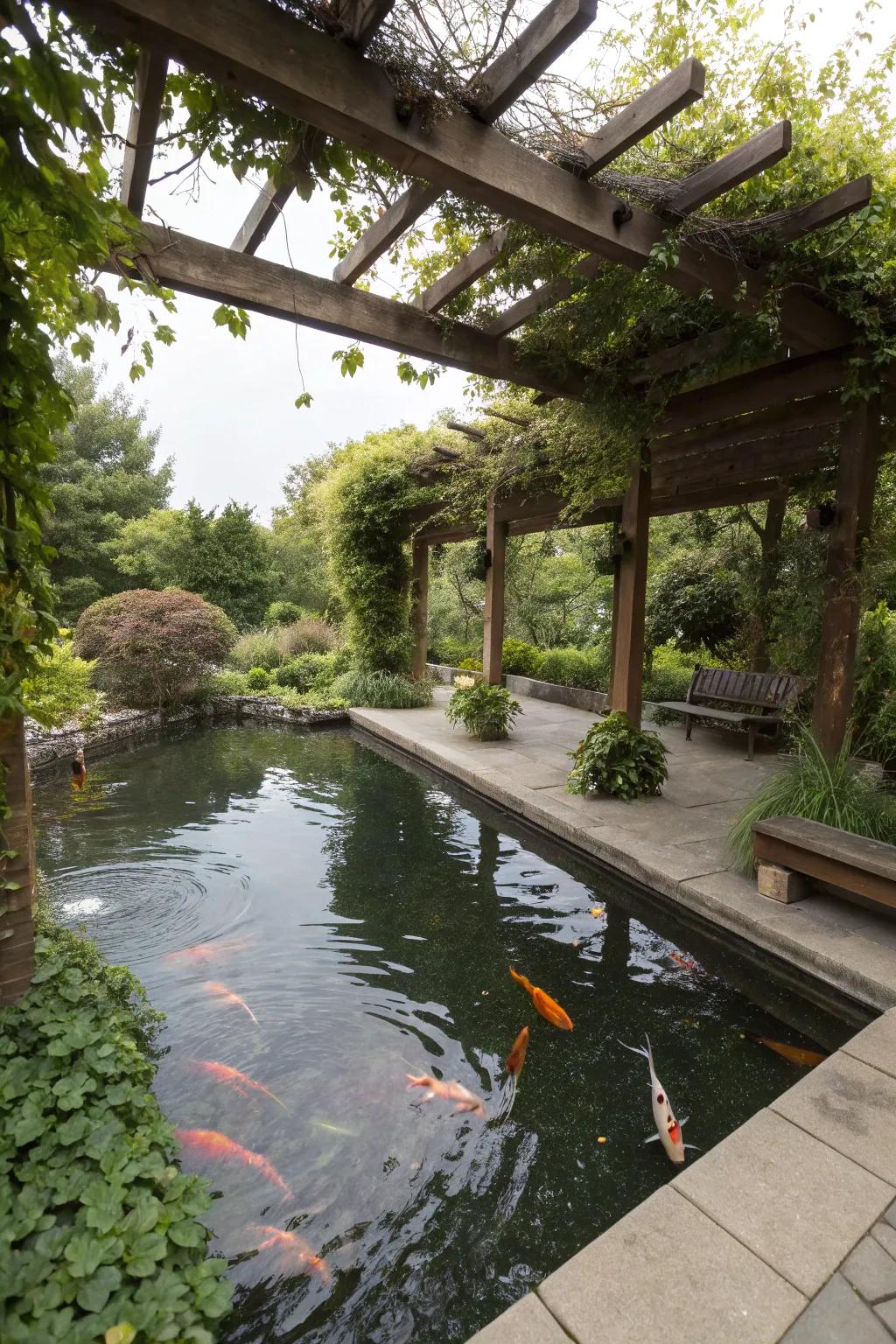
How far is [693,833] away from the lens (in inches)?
171

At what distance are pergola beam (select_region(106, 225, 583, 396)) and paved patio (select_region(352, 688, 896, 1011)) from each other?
10.3 ft

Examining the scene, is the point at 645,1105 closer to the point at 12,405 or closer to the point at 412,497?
the point at 12,405

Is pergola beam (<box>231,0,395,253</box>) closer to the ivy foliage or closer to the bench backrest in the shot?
the bench backrest

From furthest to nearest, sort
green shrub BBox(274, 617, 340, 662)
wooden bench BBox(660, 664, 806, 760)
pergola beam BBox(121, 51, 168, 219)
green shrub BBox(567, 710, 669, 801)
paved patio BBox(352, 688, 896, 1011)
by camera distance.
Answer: green shrub BBox(274, 617, 340, 662), wooden bench BBox(660, 664, 806, 760), green shrub BBox(567, 710, 669, 801), paved patio BBox(352, 688, 896, 1011), pergola beam BBox(121, 51, 168, 219)

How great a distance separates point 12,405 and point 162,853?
3753 millimetres

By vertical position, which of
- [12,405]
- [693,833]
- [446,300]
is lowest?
[693,833]

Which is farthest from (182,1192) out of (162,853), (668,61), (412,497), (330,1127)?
(412,497)

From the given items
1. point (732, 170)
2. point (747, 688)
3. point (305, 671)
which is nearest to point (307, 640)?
point (305, 671)

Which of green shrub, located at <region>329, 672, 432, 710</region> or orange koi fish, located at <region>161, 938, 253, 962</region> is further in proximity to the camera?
green shrub, located at <region>329, 672, 432, 710</region>

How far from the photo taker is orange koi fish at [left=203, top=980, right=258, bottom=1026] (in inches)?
113

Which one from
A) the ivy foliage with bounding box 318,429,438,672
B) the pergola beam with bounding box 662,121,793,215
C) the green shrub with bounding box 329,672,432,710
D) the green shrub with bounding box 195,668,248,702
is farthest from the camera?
the green shrub with bounding box 195,668,248,702

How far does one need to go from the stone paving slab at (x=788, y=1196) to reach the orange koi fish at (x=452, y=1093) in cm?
81

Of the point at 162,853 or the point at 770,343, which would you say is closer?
the point at 770,343

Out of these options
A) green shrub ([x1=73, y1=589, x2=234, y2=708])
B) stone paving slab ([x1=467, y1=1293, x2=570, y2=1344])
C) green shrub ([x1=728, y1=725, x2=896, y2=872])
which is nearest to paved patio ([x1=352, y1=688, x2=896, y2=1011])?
green shrub ([x1=728, y1=725, x2=896, y2=872])
